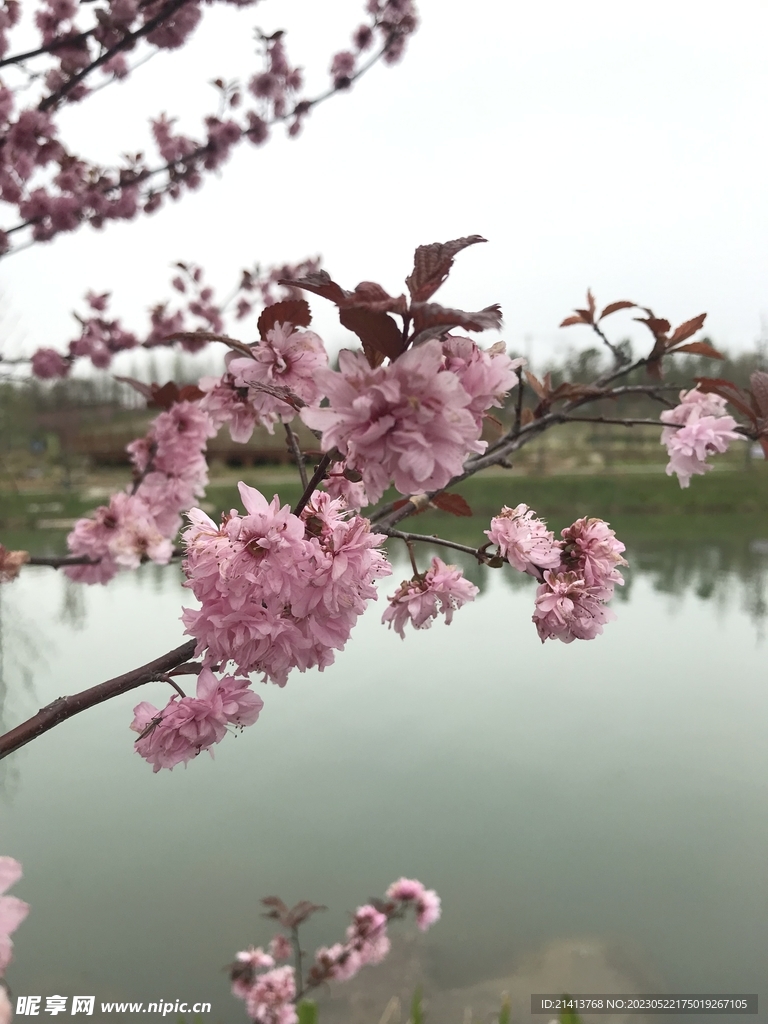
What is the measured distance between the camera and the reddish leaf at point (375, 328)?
29 cm

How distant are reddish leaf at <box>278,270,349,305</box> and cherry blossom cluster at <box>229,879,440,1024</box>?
51.1 inches

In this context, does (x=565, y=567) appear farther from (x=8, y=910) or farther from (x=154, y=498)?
(x=154, y=498)

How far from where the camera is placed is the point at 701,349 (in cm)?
76

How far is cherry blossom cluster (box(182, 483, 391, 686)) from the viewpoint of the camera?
1.22 ft

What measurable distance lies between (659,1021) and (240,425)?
1488mm

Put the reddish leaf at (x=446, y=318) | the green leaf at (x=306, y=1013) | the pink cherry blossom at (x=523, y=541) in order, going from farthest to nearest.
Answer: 1. the green leaf at (x=306, y=1013)
2. the pink cherry blossom at (x=523, y=541)
3. the reddish leaf at (x=446, y=318)

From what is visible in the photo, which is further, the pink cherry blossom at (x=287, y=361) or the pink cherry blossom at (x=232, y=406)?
the pink cherry blossom at (x=232, y=406)

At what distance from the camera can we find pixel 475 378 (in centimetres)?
34

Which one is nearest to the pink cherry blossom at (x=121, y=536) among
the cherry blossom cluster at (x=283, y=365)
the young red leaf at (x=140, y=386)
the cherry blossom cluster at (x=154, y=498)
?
the cherry blossom cluster at (x=154, y=498)

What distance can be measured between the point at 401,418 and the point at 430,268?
0.09 meters

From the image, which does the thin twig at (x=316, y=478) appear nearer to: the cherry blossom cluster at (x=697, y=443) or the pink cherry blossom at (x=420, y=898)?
the cherry blossom cluster at (x=697, y=443)

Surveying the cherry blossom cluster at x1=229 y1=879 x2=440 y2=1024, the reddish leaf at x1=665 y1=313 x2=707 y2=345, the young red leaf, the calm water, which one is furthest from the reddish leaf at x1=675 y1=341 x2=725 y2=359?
the calm water

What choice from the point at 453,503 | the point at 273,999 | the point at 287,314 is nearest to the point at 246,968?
the point at 273,999

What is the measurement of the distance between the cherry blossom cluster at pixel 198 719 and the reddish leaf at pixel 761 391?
2.08 ft
